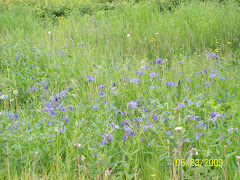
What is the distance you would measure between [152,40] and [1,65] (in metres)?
2.43

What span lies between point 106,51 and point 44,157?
278cm

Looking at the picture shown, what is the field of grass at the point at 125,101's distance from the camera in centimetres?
165

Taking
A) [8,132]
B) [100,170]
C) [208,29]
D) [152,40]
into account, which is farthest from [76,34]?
[100,170]

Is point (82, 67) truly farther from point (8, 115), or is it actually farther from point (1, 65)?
point (8, 115)

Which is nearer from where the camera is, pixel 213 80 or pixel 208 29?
pixel 213 80

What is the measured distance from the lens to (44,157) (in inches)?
72.0

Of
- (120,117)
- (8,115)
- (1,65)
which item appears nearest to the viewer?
(8,115)

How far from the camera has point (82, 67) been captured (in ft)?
11.7

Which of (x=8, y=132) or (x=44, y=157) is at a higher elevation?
(x=8, y=132)

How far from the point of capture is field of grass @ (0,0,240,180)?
5.43ft

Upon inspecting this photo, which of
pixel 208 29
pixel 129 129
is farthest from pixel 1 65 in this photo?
pixel 208 29

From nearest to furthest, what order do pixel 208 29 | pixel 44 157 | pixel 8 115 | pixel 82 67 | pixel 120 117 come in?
pixel 44 157 < pixel 8 115 < pixel 120 117 < pixel 82 67 < pixel 208 29

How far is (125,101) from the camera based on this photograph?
2.61m

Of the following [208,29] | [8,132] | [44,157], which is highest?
[208,29]
